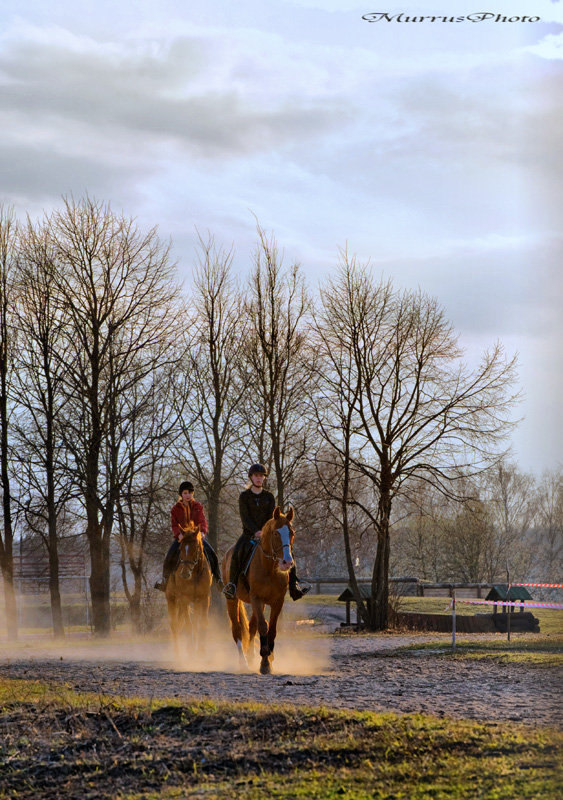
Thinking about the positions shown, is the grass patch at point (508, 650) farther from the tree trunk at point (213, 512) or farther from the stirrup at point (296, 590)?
the tree trunk at point (213, 512)

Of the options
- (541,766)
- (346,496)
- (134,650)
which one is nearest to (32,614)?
(346,496)

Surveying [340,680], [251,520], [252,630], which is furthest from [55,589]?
[340,680]

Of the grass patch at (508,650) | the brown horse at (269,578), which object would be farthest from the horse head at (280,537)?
the grass patch at (508,650)

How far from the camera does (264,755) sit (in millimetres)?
7773

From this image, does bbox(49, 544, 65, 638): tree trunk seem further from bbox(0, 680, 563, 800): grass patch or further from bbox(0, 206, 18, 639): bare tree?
bbox(0, 680, 563, 800): grass patch

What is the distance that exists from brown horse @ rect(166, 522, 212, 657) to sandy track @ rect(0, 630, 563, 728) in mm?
583

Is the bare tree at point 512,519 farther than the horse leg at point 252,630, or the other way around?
the bare tree at point 512,519

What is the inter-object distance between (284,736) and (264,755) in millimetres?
525

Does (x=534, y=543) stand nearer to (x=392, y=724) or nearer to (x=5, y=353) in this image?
(x=5, y=353)

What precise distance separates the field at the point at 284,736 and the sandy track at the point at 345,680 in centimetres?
4

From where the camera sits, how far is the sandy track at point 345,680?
394 inches

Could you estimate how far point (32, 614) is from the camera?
62625 millimetres

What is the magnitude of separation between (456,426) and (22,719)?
73.1 feet

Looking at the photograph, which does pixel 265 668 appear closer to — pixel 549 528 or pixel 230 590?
pixel 230 590
